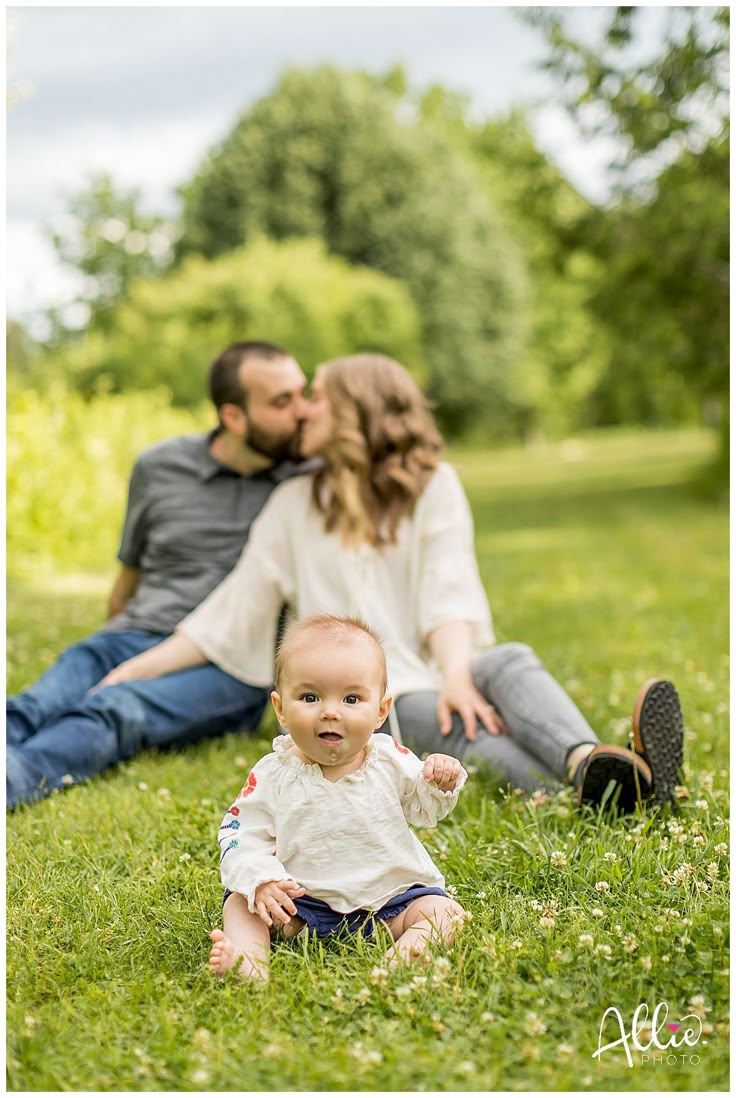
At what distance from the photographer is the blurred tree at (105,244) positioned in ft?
105

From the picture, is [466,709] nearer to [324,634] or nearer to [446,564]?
[446,564]

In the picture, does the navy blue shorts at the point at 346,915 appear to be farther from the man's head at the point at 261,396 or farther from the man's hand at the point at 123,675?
the man's head at the point at 261,396

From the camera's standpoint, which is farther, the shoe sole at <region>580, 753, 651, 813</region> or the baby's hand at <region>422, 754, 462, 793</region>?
the shoe sole at <region>580, 753, 651, 813</region>

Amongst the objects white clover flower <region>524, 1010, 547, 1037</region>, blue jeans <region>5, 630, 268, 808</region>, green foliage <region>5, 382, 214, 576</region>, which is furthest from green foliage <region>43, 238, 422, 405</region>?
white clover flower <region>524, 1010, 547, 1037</region>

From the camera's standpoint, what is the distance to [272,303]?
21.2 metres

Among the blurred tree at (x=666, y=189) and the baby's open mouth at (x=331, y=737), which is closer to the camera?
the baby's open mouth at (x=331, y=737)

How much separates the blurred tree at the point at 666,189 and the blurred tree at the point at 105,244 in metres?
17.3

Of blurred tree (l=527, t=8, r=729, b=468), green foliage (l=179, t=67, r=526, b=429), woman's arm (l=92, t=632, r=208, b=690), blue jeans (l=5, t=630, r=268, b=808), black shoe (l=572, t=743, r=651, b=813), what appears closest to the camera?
black shoe (l=572, t=743, r=651, b=813)

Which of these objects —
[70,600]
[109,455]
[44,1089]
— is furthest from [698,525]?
[44,1089]

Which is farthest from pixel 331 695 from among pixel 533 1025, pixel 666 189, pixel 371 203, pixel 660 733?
pixel 371 203

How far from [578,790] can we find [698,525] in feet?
36.2

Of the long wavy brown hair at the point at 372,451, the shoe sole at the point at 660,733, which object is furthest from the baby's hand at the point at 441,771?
the long wavy brown hair at the point at 372,451

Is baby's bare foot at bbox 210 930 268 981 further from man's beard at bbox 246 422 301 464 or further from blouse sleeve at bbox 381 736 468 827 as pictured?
man's beard at bbox 246 422 301 464

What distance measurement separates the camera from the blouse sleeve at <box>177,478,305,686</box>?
4.64 metres
